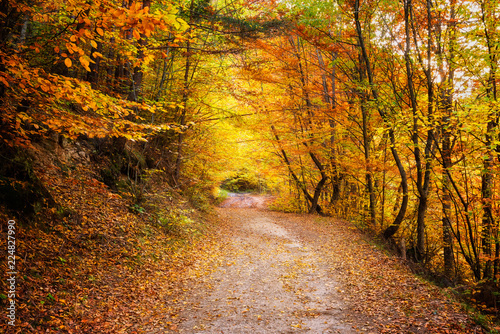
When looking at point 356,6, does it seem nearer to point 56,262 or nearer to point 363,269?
point 363,269

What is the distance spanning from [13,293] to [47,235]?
62.7 inches

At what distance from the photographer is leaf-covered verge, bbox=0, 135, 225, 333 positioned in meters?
4.19

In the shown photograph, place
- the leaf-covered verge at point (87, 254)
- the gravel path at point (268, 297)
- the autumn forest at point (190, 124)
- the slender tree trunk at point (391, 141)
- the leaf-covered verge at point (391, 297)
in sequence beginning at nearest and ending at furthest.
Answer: the leaf-covered verge at point (87, 254), the autumn forest at point (190, 124), the leaf-covered verge at point (391, 297), the gravel path at point (268, 297), the slender tree trunk at point (391, 141)

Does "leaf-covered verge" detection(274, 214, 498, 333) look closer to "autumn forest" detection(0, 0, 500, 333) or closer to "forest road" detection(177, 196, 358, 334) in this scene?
"forest road" detection(177, 196, 358, 334)

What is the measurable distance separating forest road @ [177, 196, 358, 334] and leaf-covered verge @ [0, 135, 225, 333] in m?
0.65

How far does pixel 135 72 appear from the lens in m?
9.15

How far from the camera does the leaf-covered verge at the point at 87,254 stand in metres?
4.19

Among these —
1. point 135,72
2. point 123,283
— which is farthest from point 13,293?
point 135,72

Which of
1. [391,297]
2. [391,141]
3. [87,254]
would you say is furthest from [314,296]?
[391,141]

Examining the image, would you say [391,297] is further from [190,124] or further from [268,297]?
[190,124]

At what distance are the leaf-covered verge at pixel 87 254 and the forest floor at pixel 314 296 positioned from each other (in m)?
0.74

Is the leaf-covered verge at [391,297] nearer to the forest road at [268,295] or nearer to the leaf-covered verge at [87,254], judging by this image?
the forest road at [268,295]

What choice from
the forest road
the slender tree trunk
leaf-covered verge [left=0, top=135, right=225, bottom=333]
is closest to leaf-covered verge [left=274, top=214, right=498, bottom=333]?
the forest road

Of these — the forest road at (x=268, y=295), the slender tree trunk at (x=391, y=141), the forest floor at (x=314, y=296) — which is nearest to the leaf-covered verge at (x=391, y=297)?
the forest floor at (x=314, y=296)
